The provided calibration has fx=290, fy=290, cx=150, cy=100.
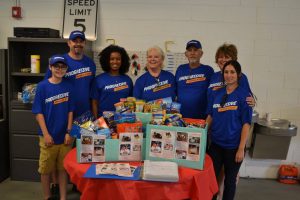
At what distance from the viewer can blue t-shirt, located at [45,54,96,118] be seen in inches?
104

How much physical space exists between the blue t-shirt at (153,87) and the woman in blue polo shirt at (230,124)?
0.47 metres

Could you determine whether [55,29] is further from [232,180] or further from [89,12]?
[232,180]

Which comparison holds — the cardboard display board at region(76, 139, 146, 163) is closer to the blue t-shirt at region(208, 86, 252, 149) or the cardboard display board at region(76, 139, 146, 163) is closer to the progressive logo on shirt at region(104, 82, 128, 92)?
the blue t-shirt at region(208, 86, 252, 149)

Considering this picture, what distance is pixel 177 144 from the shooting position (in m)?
1.66

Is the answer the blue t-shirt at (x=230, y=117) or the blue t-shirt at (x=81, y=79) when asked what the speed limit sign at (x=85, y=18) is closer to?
the blue t-shirt at (x=81, y=79)

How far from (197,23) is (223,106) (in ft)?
5.58

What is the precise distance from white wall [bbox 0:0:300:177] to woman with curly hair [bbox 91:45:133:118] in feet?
3.22

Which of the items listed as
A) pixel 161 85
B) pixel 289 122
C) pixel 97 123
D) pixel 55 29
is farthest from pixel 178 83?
pixel 55 29

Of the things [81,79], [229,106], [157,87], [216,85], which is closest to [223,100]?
[229,106]

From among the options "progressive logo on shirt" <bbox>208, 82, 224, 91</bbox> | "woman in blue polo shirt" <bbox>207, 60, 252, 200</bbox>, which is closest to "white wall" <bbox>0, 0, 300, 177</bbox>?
"progressive logo on shirt" <bbox>208, 82, 224, 91</bbox>

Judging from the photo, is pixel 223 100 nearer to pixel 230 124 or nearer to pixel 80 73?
pixel 230 124

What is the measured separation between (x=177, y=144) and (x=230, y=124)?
0.69 metres

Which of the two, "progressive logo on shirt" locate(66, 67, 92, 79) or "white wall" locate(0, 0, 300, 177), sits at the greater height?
"white wall" locate(0, 0, 300, 177)

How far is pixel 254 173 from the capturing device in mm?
3746
